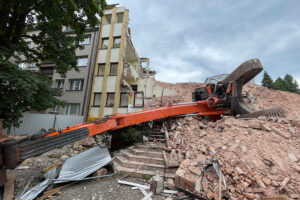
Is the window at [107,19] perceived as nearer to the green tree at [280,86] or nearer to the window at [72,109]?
the window at [72,109]

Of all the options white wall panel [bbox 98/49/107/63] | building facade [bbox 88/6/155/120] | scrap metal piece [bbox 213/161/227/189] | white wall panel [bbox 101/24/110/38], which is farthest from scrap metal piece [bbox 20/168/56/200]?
white wall panel [bbox 101/24/110/38]

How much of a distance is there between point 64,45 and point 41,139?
23.7 feet

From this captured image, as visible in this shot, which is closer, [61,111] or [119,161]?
[119,161]

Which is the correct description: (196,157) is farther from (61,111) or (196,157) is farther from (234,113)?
(61,111)

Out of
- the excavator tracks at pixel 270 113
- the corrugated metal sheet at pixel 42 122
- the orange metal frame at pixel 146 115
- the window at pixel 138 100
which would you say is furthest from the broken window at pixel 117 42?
the excavator tracks at pixel 270 113

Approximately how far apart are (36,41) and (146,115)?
7543mm

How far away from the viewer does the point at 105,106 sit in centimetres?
1351

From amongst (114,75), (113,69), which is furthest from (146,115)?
(113,69)

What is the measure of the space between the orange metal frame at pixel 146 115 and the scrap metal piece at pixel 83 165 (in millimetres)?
1214

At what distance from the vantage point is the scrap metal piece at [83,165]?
13.4 feet

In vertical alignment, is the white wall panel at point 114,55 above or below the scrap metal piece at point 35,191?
above

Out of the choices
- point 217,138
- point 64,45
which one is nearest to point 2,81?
point 64,45

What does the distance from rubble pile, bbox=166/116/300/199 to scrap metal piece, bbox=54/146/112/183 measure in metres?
2.53

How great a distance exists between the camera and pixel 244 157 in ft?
12.5
